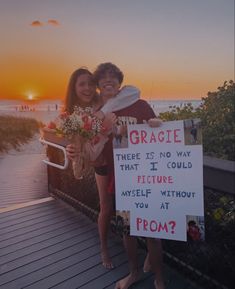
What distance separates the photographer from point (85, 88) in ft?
8.86

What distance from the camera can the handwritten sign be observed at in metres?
1.94

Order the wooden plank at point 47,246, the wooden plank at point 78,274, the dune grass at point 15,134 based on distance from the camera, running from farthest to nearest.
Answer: the dune grass at point 15,134 < the wooden plank at point 47,246 < the wooden plank at point 78,274

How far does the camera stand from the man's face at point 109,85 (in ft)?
7.17

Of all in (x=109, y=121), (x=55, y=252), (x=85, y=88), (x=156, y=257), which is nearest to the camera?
(x=109, y=121)

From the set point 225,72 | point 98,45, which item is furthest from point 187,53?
point 225,72

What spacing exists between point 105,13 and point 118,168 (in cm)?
452

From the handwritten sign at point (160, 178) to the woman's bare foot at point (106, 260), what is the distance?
69cm

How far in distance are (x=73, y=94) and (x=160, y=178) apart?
3.98ft

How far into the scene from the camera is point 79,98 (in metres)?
2.77

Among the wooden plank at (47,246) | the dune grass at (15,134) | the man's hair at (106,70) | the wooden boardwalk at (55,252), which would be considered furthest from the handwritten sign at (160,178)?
the dune grass at (15,134)

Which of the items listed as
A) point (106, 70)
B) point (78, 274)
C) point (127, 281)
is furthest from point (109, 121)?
point (78, 274)

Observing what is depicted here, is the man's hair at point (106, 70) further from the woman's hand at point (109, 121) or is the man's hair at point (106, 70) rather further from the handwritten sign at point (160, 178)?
the handwritten sign at point (160, 178)

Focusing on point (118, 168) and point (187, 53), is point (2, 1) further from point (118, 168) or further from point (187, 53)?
point (118, 168)

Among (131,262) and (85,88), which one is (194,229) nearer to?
(131,262)
